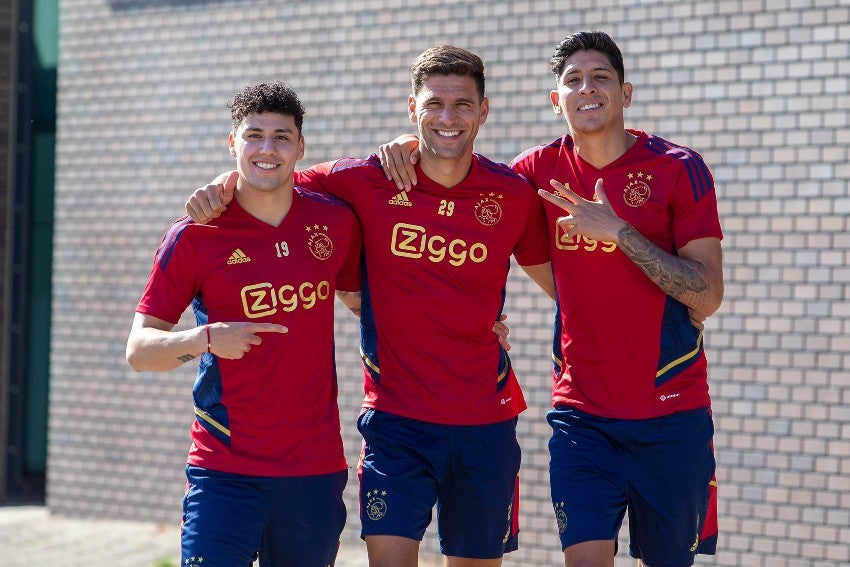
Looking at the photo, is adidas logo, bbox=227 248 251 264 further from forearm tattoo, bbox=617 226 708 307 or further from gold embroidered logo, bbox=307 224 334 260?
forearm tattoo, bbox=617 226 708 307

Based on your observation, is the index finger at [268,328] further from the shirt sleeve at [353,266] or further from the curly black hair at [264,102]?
the curly black hair at [264,102]

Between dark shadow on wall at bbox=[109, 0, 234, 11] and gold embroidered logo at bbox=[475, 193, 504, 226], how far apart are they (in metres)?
4.04

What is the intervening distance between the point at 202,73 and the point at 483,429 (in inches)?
175

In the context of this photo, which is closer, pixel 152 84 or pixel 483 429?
pixel 483 429

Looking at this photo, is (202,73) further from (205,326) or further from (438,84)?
(205,326)

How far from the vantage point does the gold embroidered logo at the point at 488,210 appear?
15.0 feet

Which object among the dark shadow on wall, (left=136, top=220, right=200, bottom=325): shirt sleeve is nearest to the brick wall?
the dark shadow on wall

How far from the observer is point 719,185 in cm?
638

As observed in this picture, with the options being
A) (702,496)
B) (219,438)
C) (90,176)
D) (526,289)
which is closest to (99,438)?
(90,176)

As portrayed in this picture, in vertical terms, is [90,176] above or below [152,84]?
below

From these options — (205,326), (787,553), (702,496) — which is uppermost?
(205,326)

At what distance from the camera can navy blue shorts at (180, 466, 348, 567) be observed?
13.3ft

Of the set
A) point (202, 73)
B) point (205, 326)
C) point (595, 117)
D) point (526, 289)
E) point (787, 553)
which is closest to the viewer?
point (205, 326)

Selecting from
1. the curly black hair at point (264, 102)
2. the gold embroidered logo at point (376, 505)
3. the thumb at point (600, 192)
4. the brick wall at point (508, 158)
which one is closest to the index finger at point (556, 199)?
the thumb at point (600, 192)
